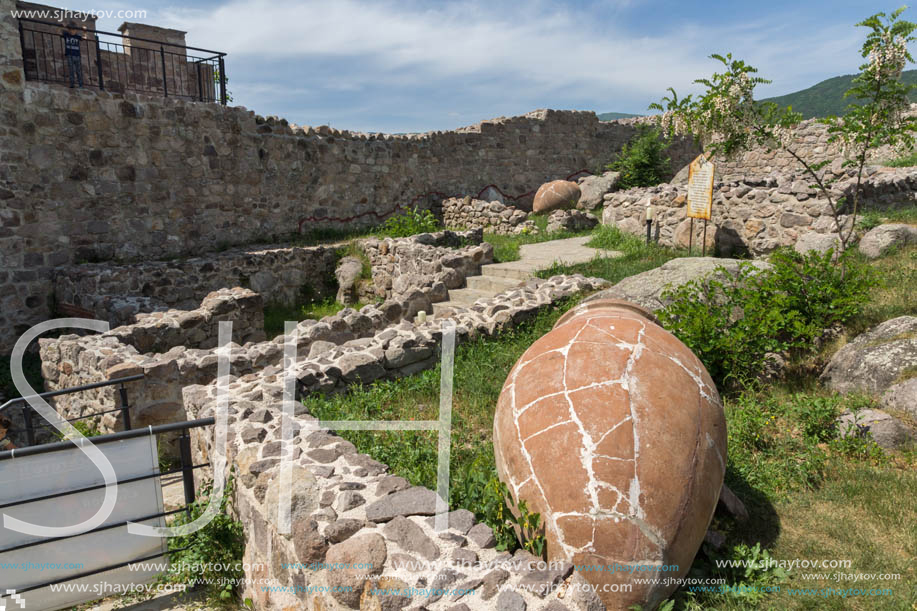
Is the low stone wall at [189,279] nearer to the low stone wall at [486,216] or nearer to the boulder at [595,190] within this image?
the low stone wall at [486,216]

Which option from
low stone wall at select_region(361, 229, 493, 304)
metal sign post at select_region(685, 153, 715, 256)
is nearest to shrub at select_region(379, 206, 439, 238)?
low stone wall at select_region(361, 229, 493, 304)

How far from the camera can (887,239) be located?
25.5ft

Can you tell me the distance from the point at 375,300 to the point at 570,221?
5.27 m

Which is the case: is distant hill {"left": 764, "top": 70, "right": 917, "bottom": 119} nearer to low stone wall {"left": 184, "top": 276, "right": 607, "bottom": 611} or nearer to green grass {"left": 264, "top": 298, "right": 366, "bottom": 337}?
green grass {"left": 264, "top": 298, "right": 366, "bottom": 337}

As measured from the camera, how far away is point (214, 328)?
8453 millimetres

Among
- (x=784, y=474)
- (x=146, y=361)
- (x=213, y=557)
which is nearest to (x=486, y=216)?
(x=146, y=361)

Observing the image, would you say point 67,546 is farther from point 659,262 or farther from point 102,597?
point 659,262

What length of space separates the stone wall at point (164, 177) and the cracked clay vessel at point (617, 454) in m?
10.4

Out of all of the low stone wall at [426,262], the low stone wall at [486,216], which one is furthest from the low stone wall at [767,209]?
the low stone wall at [486,216]

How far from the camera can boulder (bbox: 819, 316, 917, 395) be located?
4688mm

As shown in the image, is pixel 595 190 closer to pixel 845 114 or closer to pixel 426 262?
pixel 426 262

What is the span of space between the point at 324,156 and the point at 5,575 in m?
12.3

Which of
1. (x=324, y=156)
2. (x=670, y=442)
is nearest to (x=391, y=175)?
(x=324, y=156)

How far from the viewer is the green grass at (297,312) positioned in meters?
11.1
